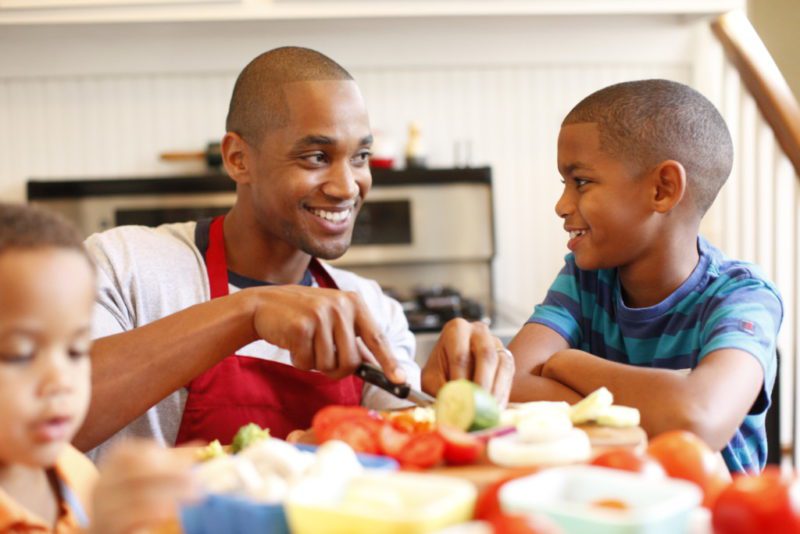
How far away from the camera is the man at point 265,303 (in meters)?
1.11

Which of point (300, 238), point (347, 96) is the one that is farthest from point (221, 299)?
point (347, 96)

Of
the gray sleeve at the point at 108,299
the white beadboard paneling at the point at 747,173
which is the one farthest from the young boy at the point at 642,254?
the white beadboard paneling at the point at 747,173

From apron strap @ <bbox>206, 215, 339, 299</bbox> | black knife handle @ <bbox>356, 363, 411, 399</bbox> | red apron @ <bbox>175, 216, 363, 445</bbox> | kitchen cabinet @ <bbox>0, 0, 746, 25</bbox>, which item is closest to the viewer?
black knife handle @ <bbox>356, 363, 411, 399</bbox>

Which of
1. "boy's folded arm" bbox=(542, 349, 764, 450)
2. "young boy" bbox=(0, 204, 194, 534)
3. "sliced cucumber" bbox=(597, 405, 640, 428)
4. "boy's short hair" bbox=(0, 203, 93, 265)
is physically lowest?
"boy's folded arm" bbox=(542, 349, 764, 450)

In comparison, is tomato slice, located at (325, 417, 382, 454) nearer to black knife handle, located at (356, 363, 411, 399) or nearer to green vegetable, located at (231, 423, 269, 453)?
green vegetable, located at (231, 423, 269, 453)

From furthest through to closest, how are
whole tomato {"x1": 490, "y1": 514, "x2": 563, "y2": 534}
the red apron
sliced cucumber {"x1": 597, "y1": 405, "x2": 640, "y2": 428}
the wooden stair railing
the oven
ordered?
1. the oven
2. the wooden stair railing
3. the red apron
4. sliced cucumber {"x1": 597, "y1": 405, "x2": 640, "y2": 428}
5. whole tomato {"x1": 490, "y1": 514, "x2": 563, "y2": 534}

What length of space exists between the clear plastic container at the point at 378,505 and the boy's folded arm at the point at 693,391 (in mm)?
503

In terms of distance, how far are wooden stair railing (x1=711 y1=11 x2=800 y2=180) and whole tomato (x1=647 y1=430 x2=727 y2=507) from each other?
1.41 m

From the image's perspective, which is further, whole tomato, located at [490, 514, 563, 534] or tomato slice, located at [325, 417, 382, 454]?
tomato slice, located at [325, 417, 382, 454]

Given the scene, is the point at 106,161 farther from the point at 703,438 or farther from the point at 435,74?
the point at 703,438

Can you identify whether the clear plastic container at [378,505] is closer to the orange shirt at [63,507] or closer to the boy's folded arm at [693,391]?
the orange shirt at [63,507]

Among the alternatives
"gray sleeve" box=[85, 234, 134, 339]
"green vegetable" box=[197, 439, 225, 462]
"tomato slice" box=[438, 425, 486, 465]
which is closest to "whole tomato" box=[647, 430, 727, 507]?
"tomato slice" box=[438, 425, 486, 465]

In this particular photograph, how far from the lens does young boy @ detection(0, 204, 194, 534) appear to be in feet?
1.87

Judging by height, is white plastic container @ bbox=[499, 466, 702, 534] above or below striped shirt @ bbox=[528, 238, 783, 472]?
above
